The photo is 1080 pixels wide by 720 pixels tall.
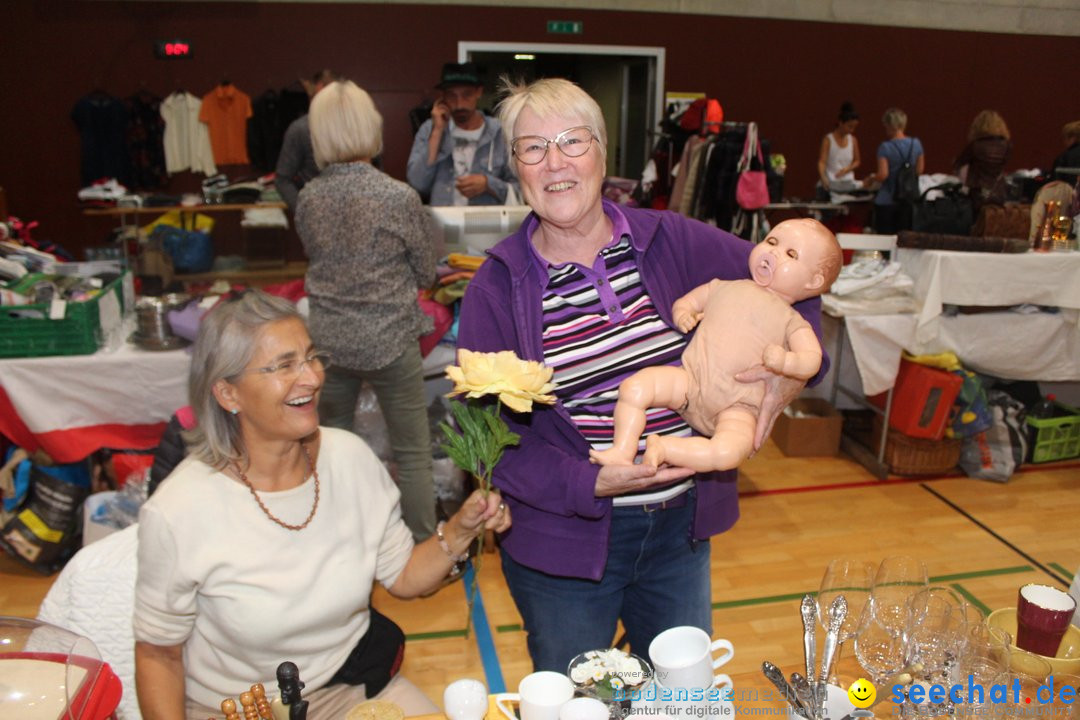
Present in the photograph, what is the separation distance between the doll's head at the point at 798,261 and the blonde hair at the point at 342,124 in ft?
6.07

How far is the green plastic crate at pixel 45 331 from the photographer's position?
10.3 ft

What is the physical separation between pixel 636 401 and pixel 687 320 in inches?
8.1

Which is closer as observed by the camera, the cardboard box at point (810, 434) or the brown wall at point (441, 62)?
the cardboard box at point (810, 434)

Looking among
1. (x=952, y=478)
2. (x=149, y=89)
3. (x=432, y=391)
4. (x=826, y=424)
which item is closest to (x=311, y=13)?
(x=149, y=89)

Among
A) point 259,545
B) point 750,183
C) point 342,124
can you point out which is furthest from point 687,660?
point 750,183

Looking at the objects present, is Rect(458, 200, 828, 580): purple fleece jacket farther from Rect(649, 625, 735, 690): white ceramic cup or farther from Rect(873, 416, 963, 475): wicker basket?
Rect(873, 416, 963, 475): wicker basket

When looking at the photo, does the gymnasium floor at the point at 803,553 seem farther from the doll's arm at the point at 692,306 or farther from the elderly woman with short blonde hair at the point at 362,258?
the doll's arm at the point at 692,306

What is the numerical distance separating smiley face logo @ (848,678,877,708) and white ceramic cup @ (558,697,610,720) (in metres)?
0.40

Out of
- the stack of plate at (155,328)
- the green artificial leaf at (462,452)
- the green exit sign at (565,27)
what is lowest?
the stack of plate at (155,328)

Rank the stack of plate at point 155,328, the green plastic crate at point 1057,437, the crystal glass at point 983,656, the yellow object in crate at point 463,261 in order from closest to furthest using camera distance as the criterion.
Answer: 1. the crystal glass at point 983,656
2. the stack of plate at point 155,328
3. the yellow object in crate at point 463,261
4. the green plastic crate at point 1057,437

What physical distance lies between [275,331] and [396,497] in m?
0.48

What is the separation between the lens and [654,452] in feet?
4.27

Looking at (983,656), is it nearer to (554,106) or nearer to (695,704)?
(695,704)

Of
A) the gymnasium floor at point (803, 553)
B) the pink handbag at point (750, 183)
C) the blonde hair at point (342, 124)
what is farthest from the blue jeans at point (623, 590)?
the pink handbag at point (750, 183)
